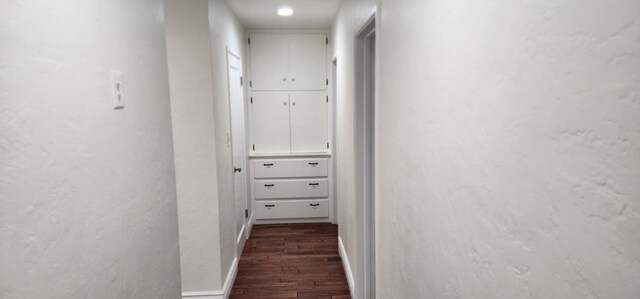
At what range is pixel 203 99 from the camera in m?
2.71

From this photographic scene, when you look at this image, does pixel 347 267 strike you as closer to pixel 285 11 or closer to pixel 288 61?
pixel 285 11

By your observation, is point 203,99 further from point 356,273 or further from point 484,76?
point 484,76

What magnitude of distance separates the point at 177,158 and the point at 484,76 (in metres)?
2.41

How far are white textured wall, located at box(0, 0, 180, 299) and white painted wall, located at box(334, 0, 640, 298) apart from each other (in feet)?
3.10

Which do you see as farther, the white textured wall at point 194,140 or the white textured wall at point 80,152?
the white textured wall at point 194,140

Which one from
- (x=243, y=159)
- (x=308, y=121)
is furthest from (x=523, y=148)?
(x=308, y=121)

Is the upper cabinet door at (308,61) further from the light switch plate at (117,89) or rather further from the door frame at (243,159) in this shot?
the light switch plate at (117,89)

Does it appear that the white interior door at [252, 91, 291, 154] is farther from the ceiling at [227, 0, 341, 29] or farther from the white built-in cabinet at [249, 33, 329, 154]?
the ceiling at [227, 0, 341, 29]

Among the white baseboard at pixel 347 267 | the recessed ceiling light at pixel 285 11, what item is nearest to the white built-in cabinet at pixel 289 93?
the recessed ceiling light at pixel 285 11

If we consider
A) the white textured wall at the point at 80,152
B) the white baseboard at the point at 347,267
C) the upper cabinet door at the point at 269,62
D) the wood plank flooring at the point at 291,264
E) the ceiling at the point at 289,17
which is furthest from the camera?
the upper cabinet door at the point at 269,62

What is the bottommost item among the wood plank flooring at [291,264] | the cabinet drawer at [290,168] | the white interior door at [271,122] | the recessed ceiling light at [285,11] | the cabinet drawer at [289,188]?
the wood plank flooring at [291,264]

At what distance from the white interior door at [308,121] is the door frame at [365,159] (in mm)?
2071

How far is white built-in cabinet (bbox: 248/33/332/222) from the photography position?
4.63 metres

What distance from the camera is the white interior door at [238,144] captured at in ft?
11.5
